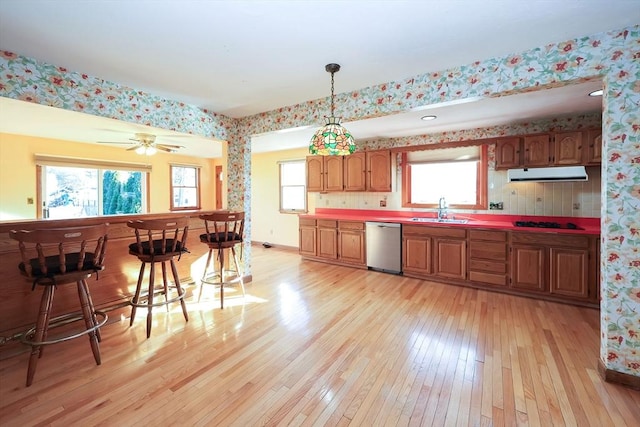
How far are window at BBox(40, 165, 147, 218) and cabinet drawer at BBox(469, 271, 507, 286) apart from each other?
6115mm

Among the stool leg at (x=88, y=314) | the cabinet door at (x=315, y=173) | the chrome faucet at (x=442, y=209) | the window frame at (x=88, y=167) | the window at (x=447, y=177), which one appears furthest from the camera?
the cabinet door at (x=315, y=173)

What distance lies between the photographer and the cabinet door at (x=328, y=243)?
5152 mm

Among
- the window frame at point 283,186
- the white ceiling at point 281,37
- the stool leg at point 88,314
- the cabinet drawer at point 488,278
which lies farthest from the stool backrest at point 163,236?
the window frame at point 283,186

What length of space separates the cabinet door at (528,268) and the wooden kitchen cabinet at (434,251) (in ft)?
1.87

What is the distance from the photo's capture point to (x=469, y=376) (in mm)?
1985

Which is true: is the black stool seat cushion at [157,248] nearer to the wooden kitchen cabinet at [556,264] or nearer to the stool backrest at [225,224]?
the stool backrest at [225,224]

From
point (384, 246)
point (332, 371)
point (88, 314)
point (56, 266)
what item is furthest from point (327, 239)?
point (56, 266)

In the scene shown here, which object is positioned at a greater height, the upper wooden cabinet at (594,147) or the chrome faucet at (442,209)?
the upper wooden cabinet at (594,147)

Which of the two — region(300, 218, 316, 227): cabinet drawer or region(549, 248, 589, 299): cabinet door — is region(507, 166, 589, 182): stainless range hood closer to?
region(549, 248, 589, 299): cabinet door

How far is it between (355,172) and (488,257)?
2508mm

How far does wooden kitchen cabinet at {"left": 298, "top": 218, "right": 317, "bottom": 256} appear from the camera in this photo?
5.39 metres

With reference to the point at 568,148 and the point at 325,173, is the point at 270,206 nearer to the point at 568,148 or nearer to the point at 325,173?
the point at 325,173

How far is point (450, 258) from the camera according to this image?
4.03m

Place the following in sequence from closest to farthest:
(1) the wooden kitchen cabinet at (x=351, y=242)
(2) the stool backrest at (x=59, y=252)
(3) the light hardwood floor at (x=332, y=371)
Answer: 1. (3) the light hardwood floor at (x=332, y=371)
2. (2) the stool backrest at (x=59, y=252)
3. (1) the wooden kitchen cabinet at (x=351, y=242)
